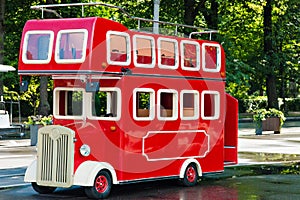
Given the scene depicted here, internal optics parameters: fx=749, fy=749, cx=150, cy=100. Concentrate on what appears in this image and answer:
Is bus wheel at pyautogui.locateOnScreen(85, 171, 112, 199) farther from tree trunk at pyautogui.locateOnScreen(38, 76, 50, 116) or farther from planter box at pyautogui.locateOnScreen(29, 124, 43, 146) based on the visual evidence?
tree trunk at pyautogui.locateOnScreen(38, 76, 50, 116)

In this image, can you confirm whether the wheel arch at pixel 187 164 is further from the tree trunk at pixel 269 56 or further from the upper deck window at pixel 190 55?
the tree trunk at pixel 269 56

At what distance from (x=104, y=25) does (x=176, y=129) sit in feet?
10.2

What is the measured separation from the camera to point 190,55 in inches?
661

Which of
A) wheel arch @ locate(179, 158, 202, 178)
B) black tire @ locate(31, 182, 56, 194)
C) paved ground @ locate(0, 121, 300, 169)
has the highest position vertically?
wheel arch @ locate(179, 158, 202, 178)

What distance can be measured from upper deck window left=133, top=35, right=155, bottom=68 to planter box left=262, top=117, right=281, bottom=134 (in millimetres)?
22056

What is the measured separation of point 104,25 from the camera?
1444cm

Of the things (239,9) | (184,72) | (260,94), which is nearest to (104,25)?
(184,72)

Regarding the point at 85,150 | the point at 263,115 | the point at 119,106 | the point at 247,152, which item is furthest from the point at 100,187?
the point at 263,115

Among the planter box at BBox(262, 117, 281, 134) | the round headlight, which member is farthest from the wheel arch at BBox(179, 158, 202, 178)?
the planter box at BBox(262, 117, 281, 134)

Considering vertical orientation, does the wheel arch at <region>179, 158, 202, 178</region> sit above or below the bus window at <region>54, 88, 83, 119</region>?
below

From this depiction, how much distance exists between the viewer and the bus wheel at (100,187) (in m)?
14.3

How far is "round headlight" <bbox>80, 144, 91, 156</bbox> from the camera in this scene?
14.5m

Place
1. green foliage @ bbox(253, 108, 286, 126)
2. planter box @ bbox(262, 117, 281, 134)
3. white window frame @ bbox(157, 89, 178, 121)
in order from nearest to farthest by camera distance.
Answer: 1. white window frame @ bbox(157, 89, 178, 121)
2. green foliage @ bbox(253, 108, 286, 126)
3. planter box @ bbox(262, 117, 281, 134)

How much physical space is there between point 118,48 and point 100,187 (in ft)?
9.04
